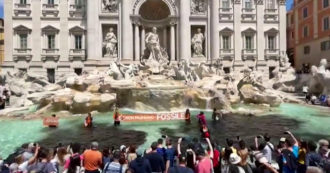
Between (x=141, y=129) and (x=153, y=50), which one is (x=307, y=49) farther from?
(x=141, y=129)

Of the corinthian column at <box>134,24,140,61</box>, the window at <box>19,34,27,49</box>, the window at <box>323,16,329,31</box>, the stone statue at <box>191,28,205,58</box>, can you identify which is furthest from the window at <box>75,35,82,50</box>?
the window at <box>323,16,329,31</box>

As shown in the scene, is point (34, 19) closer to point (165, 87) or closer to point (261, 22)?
point (165, 87)

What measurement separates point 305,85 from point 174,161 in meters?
24.3

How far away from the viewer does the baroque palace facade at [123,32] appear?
30.8 meters

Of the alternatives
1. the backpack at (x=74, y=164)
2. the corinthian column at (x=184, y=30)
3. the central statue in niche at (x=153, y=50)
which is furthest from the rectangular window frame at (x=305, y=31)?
the backpack at (x=74, y=164)

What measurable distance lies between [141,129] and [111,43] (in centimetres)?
1825

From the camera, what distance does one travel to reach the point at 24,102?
2339cm

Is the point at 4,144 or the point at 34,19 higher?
the point at 34,19

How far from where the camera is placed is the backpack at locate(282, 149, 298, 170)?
6188 mm

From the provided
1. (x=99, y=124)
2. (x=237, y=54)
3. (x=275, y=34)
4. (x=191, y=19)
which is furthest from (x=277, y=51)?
(x=99, y=124)

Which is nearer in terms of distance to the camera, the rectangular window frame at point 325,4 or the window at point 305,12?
the rectangular window frame at point 325,4

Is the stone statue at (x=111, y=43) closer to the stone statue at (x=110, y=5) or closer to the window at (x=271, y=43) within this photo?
the stone statue at (x=110, y=5)

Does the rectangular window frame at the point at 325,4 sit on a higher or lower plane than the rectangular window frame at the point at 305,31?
higher

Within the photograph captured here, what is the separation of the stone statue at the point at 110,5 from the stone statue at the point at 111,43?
6.94 feet
